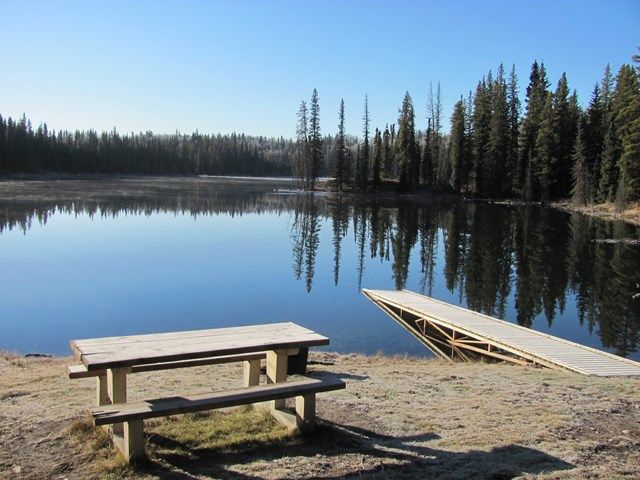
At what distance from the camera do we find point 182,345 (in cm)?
618

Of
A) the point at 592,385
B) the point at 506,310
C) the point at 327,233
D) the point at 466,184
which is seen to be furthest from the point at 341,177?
the point at 592,385

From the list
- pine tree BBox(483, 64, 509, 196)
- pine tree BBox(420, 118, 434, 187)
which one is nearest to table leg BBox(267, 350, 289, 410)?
pine tree BBox(483, 64, 509, 196)

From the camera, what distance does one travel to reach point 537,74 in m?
84.2

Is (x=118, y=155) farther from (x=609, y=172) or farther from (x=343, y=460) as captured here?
(x=343, y=460)

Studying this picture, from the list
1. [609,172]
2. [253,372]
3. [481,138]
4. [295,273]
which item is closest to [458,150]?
[481,138]

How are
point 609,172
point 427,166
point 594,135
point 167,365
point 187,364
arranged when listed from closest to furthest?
point 167,365 → point 187,364 → point 609,172 → point 594,135 → point 427,166

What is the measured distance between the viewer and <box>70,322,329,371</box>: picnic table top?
5645 mm

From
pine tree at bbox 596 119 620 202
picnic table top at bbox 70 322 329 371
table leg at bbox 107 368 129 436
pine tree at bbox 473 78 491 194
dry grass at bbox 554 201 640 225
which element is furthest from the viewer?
pine tree at bbox 473 78 491 194

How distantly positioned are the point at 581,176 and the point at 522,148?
39.7 ft

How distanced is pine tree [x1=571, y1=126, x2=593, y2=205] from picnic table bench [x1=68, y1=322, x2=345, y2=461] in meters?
63.4

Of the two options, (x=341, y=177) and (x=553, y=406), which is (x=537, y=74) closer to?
(x=341, y=177)

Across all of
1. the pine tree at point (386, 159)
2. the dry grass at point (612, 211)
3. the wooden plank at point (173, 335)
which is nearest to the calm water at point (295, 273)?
the dry grass at point (612, 211)

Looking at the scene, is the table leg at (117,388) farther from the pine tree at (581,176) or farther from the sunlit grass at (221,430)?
the pine tree at (581,176)

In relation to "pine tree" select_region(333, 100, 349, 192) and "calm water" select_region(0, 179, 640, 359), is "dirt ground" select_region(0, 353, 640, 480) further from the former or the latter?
"pine tree" select_region(333, 100, 349, 192)
